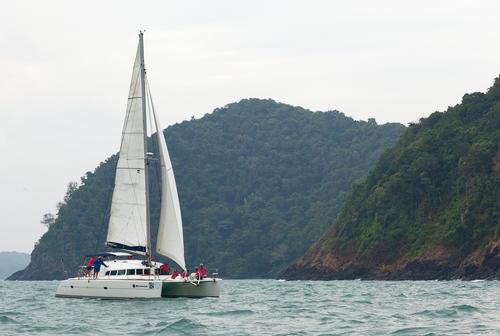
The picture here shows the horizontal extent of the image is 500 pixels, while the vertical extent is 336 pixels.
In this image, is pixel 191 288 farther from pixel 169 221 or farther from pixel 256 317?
pixel 256 317

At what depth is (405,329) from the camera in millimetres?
33594

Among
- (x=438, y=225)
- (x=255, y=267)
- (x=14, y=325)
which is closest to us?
(x=14, y=325)

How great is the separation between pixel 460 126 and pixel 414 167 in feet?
27.5

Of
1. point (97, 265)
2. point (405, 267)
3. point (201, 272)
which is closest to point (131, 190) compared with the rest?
point (97, 265)

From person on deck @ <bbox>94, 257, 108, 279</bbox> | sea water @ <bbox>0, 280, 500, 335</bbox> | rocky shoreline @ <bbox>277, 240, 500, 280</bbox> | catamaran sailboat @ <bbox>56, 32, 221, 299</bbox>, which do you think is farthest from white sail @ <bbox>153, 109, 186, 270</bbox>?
rocky shoreline @ <bbox>277, 240, 500, 280</bbox>

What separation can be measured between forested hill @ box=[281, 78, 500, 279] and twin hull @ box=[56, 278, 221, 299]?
5539cm

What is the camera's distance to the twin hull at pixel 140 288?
1933 inches

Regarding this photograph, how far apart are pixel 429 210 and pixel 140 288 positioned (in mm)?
78439

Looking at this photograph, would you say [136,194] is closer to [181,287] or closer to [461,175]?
[181,287]

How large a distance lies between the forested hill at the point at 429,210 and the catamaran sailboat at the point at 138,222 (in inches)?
2219

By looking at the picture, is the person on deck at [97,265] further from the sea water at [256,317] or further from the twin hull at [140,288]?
the sea water at [256,317]

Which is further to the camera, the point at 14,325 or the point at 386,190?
the point at 386,190

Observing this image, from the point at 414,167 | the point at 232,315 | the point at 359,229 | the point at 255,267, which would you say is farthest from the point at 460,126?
the point at 232,315

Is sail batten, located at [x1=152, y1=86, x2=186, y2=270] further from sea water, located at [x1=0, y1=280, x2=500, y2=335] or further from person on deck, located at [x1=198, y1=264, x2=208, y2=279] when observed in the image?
sea water, located at [x1=0, y1=280, x2=500, y2=335]
